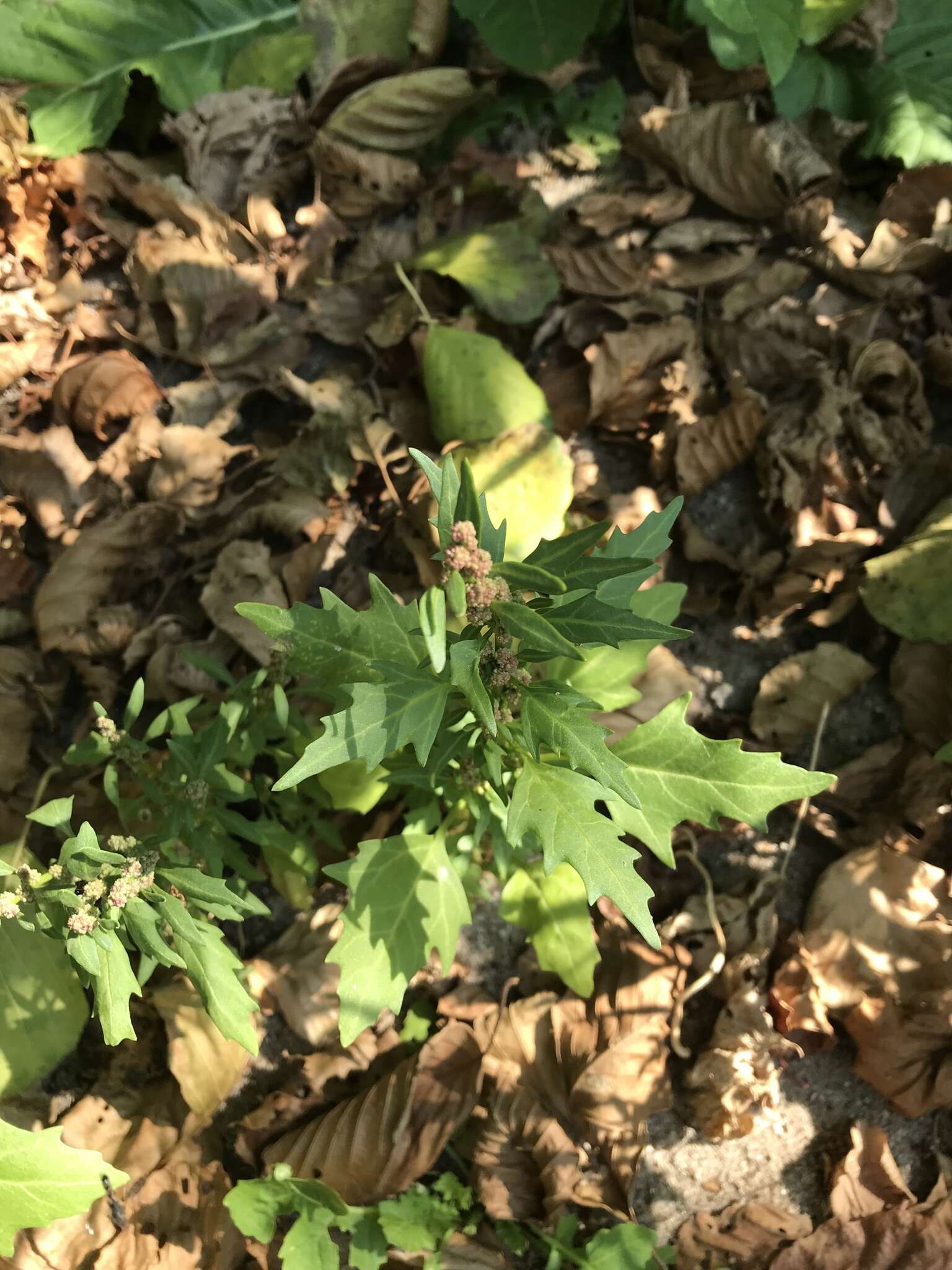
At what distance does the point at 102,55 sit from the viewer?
10.4 ft

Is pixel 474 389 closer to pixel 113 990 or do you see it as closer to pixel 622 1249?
pixel 113 990

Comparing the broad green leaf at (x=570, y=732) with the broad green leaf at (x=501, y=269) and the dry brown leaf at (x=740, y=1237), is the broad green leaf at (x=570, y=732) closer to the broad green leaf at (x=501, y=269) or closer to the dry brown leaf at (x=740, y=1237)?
the dry brown leaf at (x=740, y=1237)

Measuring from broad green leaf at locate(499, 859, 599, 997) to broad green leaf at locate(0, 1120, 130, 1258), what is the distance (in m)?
1.05

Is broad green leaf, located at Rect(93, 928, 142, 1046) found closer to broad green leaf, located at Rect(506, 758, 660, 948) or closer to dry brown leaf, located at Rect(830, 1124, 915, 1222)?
broad green leaf, located at Rect(506, 758, 660, 948)

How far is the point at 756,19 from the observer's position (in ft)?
8.49

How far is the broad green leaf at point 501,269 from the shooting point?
2.95m

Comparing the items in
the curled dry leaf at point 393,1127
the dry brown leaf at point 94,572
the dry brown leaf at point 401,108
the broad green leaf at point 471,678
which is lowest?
the curled dry leaf at point 393,1127

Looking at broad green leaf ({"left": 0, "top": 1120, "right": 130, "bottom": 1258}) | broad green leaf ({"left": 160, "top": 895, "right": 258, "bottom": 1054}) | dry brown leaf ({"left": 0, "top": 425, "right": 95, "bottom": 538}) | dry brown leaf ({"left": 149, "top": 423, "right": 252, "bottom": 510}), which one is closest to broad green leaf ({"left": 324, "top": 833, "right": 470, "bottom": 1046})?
broad green leaf ({"left": 160, "top": 895, "right": 258, "bottom": 1054})

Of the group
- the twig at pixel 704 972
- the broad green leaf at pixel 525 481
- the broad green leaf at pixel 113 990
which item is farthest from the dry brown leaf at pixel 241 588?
the twig at pixel 704 972

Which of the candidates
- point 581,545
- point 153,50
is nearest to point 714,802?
point 581,545

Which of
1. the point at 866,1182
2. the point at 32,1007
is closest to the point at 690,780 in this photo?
the point at 866,1182

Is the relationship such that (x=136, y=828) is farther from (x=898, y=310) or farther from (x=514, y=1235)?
(x=898, y=310)

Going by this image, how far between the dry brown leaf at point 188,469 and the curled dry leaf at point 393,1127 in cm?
176

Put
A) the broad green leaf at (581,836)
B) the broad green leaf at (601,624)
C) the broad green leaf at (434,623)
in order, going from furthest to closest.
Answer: the broad green leaf at (581,836) < the broad green leaf at (601,624) < the broad green leaf at (434,623)
